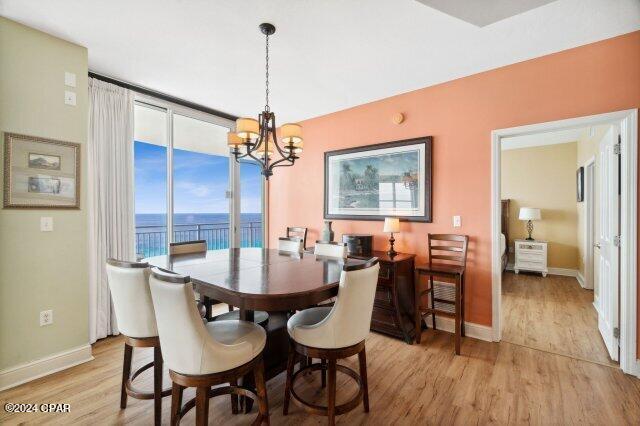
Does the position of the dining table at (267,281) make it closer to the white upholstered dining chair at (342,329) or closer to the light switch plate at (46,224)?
the white upholstered dining chair at (342,329)

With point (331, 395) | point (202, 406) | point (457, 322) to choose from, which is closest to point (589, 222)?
point (457, 322)

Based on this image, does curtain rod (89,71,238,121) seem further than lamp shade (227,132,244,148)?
Yes

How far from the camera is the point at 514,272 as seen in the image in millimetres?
5945

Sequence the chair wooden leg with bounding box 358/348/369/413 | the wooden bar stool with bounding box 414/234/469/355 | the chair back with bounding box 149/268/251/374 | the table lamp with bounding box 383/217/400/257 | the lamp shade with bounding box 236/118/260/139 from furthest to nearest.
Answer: the table lamp with bounding box 383/217/400/257 < the wooden bar stool with bounding box 414/234/469/355 < the lamp shade with bounding box 236/118/260/139 < the chair wooden leg with bounding box 358/348/369/413 < the chair back with bounding box 149/268/251/374

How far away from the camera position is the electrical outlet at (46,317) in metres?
2.45

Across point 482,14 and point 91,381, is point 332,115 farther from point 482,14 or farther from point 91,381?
point 91,381

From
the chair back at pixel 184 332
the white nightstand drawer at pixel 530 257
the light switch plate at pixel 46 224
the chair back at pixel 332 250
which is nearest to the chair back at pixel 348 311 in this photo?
the chair back at pixel 184 332

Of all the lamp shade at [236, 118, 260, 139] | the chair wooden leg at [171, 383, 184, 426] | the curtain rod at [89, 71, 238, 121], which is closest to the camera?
the chair wooden leg at [171, 383, 184, 426]

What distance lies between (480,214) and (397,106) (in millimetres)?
1690

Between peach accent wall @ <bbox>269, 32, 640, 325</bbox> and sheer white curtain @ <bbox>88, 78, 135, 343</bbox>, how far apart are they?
2.69 meters

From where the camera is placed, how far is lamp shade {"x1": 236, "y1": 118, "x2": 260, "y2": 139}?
238 cm

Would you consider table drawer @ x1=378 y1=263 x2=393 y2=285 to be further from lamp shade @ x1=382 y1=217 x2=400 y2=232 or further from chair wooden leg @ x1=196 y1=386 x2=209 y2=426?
chair wooden leg @ x1=196 y1=386 x2=209 y2=426

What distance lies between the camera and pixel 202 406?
1455mm

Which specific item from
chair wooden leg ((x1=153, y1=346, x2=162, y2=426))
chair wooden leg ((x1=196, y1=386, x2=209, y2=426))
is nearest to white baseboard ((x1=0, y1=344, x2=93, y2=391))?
chair wooden leg ((x1=153, y1=346, x2=162, y2=426))
